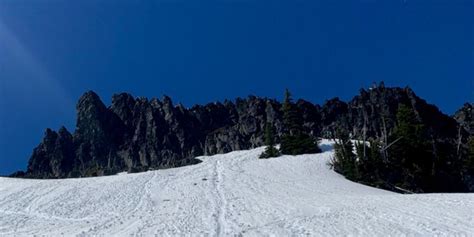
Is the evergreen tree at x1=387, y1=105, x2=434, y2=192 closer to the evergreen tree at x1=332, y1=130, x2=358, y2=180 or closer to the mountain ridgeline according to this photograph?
the evergreen tree at x1=332, y1=130, x2=358, y2=180

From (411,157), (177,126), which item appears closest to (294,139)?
(411,157)

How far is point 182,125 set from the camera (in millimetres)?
94125

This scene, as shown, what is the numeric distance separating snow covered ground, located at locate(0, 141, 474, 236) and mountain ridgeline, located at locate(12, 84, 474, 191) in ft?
135

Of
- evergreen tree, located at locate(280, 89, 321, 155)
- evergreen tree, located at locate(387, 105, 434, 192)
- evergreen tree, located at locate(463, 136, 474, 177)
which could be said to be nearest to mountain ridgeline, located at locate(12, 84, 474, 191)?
evergreen tree, located at locate(280, 89, 321, 155)

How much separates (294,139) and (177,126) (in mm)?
47626

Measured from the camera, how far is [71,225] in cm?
2133

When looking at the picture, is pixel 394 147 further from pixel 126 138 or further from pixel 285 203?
pixel 126 138

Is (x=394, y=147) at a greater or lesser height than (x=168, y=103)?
lesser

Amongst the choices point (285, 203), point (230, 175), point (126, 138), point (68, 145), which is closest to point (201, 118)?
point (126, 138)

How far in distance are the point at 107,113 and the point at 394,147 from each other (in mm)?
76676

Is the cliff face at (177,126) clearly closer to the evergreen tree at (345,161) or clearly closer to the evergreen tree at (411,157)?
the evergreen tree at (411,157)

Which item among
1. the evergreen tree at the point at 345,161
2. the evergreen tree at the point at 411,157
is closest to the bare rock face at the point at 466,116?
the evergreen tree at the point at 411,157

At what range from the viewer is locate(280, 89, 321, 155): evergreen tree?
49.6m

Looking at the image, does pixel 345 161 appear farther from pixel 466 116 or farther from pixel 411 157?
pixel 466 116
